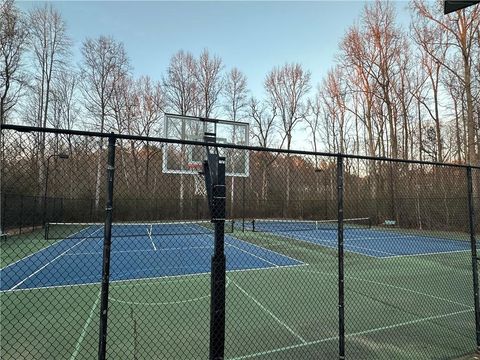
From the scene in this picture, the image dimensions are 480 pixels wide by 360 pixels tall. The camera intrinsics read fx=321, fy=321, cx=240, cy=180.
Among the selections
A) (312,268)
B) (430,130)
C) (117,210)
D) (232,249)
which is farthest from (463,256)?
(430,130)

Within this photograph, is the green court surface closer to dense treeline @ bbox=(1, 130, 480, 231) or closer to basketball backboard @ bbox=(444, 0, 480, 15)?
basketball backboard @ bbox=(444, 0, 480, 15)

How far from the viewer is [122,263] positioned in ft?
40.2

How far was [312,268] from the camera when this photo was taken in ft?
35.2

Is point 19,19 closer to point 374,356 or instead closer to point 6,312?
point 6,312

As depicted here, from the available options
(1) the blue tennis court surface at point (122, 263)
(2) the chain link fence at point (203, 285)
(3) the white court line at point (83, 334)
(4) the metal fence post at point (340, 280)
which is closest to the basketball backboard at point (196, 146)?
(2) the chain link fence at point (203, 285)

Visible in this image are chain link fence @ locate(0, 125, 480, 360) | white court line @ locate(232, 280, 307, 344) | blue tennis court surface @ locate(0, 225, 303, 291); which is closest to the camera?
chain link fence @ locate(0, 125, 480, 360)

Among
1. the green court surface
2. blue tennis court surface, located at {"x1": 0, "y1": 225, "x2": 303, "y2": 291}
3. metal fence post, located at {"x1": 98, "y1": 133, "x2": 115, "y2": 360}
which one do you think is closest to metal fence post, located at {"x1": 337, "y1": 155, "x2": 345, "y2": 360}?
the green court surface

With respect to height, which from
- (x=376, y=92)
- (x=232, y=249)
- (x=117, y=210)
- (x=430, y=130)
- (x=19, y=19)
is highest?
(x=19, y=19)

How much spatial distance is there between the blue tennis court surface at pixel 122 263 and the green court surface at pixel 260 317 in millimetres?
1081

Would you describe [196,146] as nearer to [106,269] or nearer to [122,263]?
[122,263]

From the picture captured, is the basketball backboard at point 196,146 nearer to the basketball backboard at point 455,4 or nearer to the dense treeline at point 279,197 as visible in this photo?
the dense treeline at point 279,197

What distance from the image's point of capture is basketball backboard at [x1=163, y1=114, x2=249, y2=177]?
10.6 metres

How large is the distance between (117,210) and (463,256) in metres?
15.1

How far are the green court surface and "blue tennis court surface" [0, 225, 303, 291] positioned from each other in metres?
1.08
